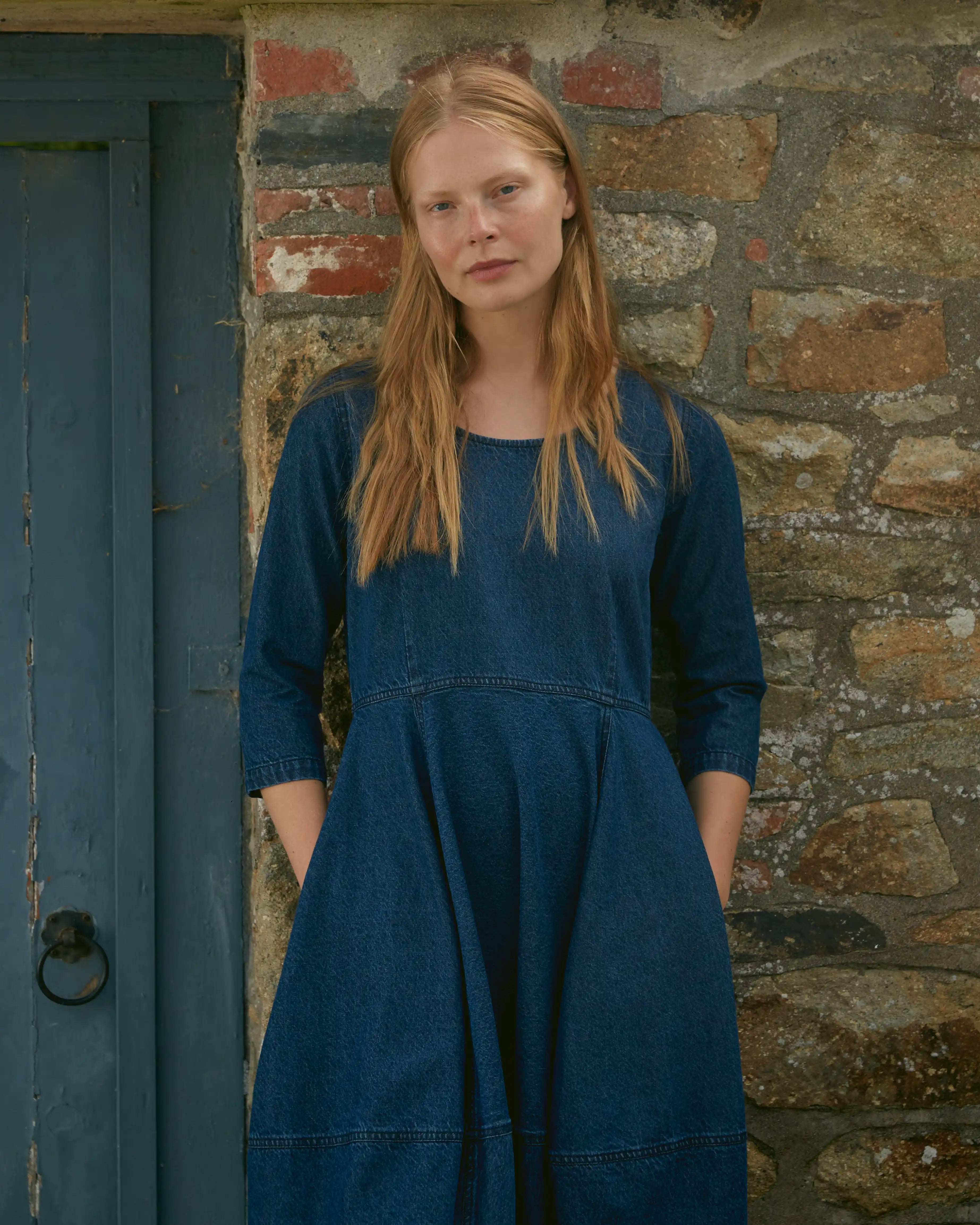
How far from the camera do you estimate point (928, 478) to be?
2.03 m

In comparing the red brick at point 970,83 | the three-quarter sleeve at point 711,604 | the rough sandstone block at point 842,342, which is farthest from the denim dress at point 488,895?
the red brick at point 970,83

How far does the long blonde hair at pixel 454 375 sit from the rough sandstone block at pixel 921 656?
517 millimetres

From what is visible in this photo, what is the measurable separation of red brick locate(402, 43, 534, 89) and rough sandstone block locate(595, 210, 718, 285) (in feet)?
0.90

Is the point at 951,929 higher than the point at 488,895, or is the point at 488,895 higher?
the point at 488,895

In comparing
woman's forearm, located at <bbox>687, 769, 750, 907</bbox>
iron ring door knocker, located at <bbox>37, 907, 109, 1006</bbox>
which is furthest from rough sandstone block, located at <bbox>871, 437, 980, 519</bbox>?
iron ring door knocker, located at <bbox>37, 907, 109, 1006</bbox>

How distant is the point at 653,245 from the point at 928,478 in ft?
2.06

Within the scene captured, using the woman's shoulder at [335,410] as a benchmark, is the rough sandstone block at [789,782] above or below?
below

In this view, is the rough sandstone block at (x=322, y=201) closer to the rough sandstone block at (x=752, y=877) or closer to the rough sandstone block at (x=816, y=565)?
the rough sandstone block at (x=816, y=565)

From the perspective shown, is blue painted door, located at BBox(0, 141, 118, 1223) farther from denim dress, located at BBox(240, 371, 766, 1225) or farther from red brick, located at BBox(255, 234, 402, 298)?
denim dress, located at BBox(240, 371, 766, 1225)

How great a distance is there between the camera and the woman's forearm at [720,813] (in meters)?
1.80

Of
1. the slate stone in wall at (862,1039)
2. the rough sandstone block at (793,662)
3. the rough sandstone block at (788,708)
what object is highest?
A: the rough sandstone block at (793,662)

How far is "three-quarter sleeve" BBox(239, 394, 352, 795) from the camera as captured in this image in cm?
167

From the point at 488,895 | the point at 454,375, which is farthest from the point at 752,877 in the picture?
the point at 454,375

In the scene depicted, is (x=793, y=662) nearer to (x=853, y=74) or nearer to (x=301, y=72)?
(x=853, y=74)
